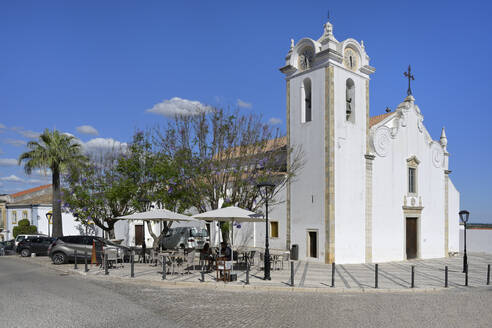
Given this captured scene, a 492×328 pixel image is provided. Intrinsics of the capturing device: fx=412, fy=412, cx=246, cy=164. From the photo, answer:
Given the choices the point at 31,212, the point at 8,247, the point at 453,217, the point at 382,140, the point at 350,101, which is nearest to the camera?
the point at 350,101

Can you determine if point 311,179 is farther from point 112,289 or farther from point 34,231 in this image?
point 34,231

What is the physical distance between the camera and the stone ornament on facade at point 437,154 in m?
28.7

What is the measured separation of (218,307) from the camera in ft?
34.0

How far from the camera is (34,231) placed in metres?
41.2

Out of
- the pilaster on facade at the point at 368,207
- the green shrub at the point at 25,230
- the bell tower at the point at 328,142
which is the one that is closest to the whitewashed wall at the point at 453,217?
the pilaster on facade at the point at 368,207

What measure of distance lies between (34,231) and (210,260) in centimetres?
3141

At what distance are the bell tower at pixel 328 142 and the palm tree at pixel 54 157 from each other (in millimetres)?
15871

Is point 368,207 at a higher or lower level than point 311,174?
lower

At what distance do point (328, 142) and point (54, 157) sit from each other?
61.8 ft

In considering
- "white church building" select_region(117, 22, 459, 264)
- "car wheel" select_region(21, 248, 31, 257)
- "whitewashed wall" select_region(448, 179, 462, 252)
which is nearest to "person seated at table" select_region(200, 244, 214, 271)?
"white church building" select_region(117, 22, 459, 264)

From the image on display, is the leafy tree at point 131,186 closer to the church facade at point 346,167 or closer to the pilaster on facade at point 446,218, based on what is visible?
the church facade at point 346,167

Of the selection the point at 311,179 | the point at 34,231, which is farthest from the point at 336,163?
the point at 34,231

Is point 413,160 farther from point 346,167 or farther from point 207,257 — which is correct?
point 207,257

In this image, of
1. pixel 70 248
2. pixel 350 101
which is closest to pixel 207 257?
pixel 70 248
